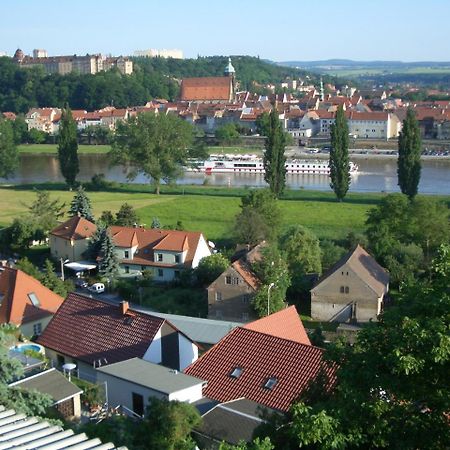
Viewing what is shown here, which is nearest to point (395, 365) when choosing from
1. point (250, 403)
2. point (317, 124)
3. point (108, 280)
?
point (250, 403)

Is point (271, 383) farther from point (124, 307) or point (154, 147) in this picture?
point (154, 147)

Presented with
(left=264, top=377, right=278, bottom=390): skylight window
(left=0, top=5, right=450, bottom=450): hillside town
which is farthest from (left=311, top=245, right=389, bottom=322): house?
(left=264, top=377, right=278, bottom=390): skylight window

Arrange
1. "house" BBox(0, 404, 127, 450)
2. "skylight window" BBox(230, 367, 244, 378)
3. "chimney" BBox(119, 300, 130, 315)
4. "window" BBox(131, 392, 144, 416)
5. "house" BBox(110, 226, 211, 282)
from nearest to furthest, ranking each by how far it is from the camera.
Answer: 1. "house" BBox(0, 404, 127, 450)
2. "window" BBox(131, 392, 144, 416)
3. "skylight window" BBox(230, 367, 244, 378)
4. "chimney" BBox(119, 300, 130, 315)
5. "house" BBox(110, 226, 211, 282)

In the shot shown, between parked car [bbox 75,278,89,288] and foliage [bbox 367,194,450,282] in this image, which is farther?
foliage [bbox 367,194,450,282]

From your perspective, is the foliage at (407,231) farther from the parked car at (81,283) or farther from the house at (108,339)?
the house at (108,339)

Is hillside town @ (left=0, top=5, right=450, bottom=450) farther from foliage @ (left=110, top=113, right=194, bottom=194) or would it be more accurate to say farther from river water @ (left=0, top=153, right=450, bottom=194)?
river water @ (left=0, top=153, right=450, bottom=194)

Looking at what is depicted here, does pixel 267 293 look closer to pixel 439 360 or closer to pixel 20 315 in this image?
pixel 20 315

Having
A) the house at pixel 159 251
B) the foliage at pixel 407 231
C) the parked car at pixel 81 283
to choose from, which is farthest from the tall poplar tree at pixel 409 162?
the parked car at pixel 81 283
